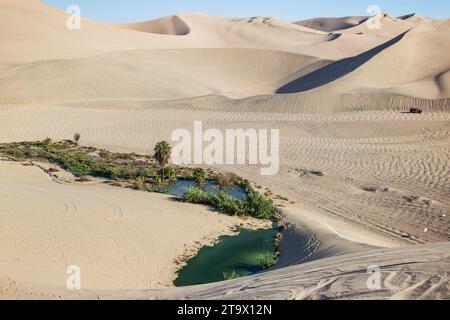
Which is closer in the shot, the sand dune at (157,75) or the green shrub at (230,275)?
the green shrub at (230,275)

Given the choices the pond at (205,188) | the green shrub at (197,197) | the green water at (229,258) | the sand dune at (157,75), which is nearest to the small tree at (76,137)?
the pond at (205,188)

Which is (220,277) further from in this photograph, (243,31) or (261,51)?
(243,31)

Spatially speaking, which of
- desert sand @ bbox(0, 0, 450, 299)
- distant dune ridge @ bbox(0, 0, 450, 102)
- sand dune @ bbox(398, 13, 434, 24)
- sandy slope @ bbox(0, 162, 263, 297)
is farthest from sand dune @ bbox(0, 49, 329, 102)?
sand dune @ bbox(398, 13, 434, 24)

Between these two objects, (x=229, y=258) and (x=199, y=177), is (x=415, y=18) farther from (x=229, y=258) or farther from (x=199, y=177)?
(x=229, y=258)

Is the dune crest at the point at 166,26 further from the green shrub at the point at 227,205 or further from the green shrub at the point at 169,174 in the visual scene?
the green shrub at the point at 227,205

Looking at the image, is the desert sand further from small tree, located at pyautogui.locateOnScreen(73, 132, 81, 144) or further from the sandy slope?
small tree, located at pyautogui.locateOnScreen(73, 132, 81, 144)
